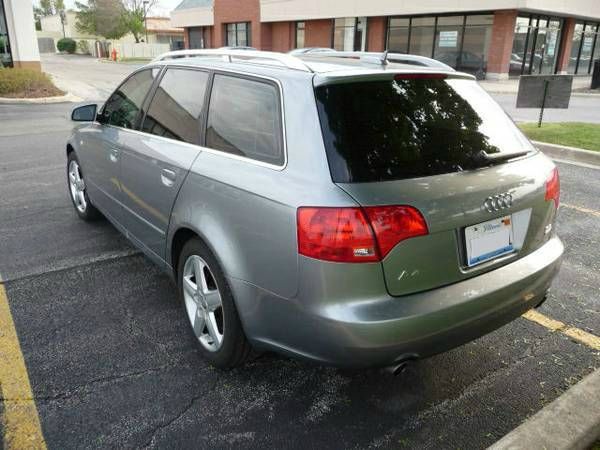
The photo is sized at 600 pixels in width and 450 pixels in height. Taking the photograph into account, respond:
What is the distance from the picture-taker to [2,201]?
5977 mm

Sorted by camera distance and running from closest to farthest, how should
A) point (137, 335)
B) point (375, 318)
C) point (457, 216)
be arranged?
point (375, 318)
point (457, 216)
point (137, 335)

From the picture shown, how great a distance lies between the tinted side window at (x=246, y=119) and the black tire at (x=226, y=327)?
57 centimetres

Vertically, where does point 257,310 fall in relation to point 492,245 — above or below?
below

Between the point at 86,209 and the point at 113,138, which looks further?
the point at 86,209

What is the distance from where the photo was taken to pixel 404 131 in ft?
8.13

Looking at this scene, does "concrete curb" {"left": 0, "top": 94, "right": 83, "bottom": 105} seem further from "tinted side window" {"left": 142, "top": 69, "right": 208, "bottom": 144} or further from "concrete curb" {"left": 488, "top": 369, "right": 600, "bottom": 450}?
"concrete curb" {"left": 488, "top": 369, "right": 600, "bottom": 450}

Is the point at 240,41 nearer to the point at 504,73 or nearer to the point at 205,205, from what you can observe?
the point at 504,73

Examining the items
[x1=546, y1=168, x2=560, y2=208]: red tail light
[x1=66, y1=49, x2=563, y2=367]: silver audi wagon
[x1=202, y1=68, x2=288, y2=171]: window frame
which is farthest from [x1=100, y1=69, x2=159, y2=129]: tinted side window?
[x1=546, y1=168, x2=560, y2=208]: red tail light

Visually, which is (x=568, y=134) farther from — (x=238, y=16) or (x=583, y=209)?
(x=238, y=16)

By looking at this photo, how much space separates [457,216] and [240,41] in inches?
1654

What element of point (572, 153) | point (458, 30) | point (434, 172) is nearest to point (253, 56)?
point (434, 172)

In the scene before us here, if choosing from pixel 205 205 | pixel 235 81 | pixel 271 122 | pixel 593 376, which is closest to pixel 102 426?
pixel 205 205

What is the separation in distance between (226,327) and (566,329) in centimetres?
227

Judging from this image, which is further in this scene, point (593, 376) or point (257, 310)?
point (593, 376)
